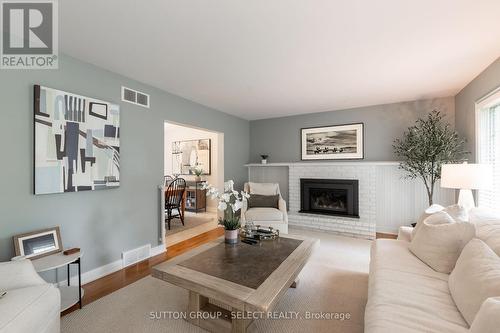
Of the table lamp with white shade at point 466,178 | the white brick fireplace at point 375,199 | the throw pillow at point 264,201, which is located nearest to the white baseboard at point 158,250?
the throw pillow at point 264,201

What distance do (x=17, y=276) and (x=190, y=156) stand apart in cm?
532

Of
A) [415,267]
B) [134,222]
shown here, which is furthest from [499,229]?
[134,222]

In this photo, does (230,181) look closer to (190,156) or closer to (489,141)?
(489,141)

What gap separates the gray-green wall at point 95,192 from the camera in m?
1.96

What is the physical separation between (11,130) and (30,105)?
27cm

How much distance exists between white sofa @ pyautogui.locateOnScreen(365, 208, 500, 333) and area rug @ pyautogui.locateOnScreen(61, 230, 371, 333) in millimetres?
483

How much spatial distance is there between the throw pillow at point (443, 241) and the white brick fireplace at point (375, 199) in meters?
2.28

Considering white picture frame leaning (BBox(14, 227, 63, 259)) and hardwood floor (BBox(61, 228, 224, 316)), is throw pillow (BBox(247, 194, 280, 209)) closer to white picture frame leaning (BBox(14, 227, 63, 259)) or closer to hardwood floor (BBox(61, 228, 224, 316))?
hardwood floor (BBox(61, 228, 224, 316))

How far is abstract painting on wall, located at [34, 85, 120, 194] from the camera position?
6.91 feet

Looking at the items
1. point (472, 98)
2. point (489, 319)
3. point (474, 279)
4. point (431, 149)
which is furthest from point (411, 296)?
point (472, 98)

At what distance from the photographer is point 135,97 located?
298 centimetres

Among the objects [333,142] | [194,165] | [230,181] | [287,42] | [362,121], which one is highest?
[287,42]

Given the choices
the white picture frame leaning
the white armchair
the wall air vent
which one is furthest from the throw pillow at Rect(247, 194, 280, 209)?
the white picture frame leaning

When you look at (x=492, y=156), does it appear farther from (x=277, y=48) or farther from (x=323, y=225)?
(x=277, y=48)
